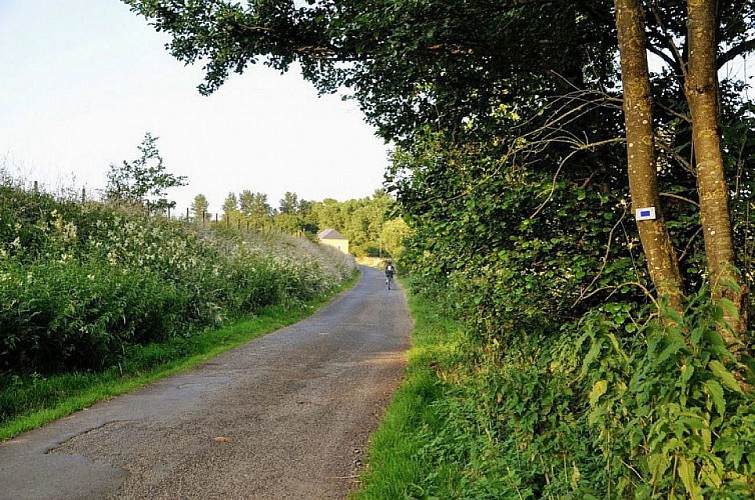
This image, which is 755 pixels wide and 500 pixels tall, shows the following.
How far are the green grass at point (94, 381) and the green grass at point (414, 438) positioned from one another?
12.9 feet

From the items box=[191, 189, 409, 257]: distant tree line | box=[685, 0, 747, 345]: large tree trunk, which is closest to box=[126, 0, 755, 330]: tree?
box=[685, 0, 747, 345]: large tree trunk

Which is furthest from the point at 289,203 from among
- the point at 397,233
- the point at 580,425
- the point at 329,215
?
the point at 580,425

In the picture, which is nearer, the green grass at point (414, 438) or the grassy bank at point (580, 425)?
the grassy bank at point (580, 425)

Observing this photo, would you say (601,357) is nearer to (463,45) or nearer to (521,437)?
(521,437)

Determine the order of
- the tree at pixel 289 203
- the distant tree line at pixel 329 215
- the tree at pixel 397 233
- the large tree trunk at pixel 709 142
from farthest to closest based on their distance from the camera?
the tree at pixel 289 203, the distant tree line at pixel 329 215, the tree at pixel 397 233, the large tree trunk at pixel 709 142

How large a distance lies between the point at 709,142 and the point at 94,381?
8339 millimetres

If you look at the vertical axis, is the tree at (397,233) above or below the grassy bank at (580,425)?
above

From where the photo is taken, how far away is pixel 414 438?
19.6 feet

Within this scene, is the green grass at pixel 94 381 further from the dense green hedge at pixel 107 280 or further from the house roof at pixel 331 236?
the house roof at pixel 331 236

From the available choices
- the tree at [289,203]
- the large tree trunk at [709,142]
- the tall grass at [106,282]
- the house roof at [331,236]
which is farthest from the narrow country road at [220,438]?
the tree at [289,203]

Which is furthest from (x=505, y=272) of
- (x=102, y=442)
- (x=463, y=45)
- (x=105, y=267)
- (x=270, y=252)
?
(x=270, y=252)

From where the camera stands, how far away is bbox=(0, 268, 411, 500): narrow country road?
489cm

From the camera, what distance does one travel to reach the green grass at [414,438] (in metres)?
4.68

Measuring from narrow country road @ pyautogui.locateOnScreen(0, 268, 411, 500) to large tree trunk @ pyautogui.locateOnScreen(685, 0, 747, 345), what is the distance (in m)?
3.39
